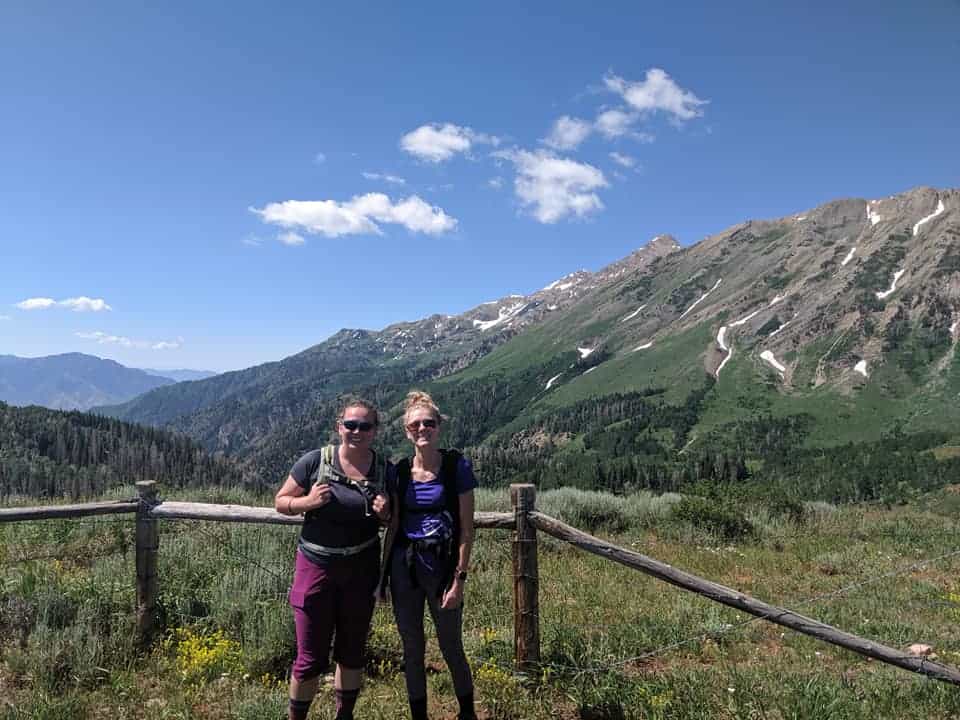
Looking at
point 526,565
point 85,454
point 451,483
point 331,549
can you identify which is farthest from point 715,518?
point 85,454

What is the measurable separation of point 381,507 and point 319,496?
44 cm

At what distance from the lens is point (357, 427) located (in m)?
4.09

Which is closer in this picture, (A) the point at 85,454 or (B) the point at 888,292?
(A) the point at 85,454

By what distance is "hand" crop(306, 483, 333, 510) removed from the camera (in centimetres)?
390

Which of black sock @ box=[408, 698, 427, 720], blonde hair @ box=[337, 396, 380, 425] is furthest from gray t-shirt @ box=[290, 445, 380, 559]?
black sock @ box=[408, 698, 427, 720]

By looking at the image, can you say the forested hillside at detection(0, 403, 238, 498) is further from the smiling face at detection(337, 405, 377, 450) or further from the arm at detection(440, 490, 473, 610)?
the arm at detection(440, 490, 473, 610)

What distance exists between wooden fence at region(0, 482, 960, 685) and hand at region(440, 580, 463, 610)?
1383mm

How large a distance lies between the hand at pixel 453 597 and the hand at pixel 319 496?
1.10 meters

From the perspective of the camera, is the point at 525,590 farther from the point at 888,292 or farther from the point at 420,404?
the point at 888,292

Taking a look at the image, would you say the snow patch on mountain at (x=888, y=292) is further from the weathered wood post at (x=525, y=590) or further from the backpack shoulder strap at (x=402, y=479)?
the backpack shoulder strap at (x=402, y=479)

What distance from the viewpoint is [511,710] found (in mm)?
4789

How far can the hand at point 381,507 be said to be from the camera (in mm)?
3977

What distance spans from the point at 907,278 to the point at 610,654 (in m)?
241

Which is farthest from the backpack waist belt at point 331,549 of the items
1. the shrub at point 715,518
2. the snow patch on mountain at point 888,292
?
the snow patch on mountain at point 888,292
